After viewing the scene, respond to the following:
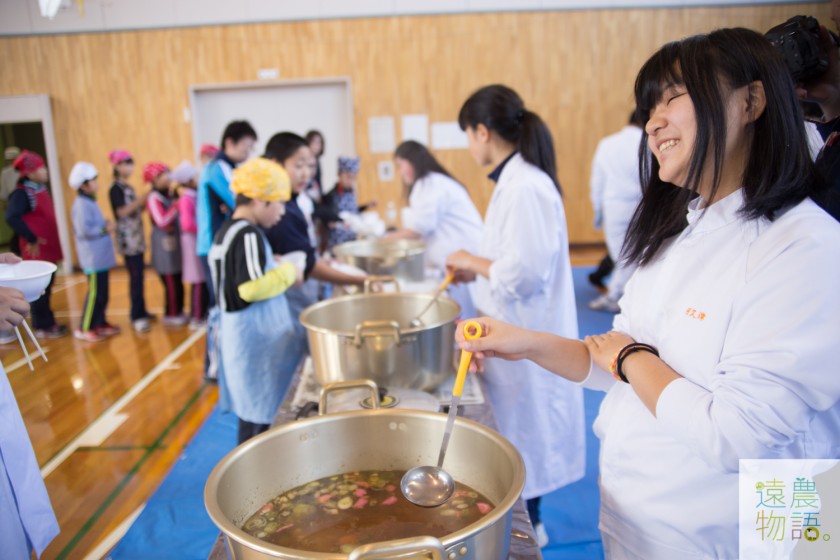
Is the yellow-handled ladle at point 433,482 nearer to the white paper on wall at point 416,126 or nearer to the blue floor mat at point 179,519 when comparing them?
the blue floor mat at point 179,519

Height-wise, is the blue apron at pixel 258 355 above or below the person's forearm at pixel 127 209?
below

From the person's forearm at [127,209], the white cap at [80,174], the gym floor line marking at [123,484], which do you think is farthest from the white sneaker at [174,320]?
the white cap at [80,174]

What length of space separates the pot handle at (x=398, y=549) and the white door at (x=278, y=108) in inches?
217

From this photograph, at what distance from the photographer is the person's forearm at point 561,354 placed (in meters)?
0.87

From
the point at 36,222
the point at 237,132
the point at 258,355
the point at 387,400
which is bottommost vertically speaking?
the point at 258,355

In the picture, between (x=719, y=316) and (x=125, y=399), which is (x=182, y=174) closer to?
(x=125, y=399)

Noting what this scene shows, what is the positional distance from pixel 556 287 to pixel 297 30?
15.9ft

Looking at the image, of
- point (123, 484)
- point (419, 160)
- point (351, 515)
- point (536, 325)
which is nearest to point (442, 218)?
point (419, 160)

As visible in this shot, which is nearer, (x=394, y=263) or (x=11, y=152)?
(x=11, y=152)

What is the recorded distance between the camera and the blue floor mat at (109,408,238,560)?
1.60 m

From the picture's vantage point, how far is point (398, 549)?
48cm

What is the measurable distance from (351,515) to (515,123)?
1159mm

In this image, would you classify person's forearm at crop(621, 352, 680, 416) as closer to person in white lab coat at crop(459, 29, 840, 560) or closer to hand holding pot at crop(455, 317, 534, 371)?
person in white lab coat at crop(459, 29, 840, 560)

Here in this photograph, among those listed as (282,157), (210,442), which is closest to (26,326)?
(282,157)
